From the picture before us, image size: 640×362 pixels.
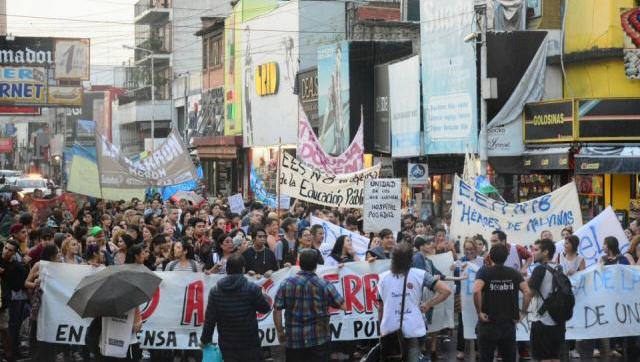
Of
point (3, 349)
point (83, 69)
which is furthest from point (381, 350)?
point (83, 69)

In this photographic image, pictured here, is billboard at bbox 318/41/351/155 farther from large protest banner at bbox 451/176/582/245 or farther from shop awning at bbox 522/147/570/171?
large protest banner at bbox 451/176/582/245

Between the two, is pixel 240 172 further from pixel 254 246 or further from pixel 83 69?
pixel 254 246

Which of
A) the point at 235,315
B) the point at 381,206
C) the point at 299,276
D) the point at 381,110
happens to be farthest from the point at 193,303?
the point at 381,110

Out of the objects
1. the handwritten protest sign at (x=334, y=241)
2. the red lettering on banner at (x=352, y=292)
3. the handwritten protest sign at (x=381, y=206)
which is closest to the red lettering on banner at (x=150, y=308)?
the red lettering on banner at (x=352, y=292)

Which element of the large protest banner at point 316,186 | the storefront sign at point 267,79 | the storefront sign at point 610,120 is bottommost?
the large protest banner at point 316,186

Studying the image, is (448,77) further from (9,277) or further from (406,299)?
(406,299)

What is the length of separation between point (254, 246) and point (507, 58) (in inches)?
660

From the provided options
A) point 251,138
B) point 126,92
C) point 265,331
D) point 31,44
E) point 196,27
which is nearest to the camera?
point 265,331

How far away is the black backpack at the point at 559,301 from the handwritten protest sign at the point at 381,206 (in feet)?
19.6

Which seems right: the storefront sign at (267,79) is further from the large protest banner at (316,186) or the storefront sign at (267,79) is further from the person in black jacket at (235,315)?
the person in black jacket at (235,315)

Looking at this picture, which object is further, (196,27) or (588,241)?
(196,27)

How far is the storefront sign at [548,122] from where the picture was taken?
26141 millimetres

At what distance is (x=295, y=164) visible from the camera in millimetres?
20422

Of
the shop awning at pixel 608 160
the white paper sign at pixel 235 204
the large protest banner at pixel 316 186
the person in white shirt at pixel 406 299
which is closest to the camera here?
the person in white shirt at pixel 406 299
